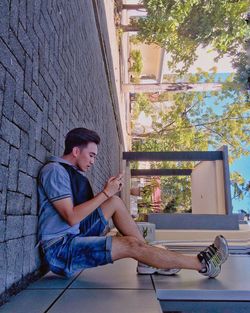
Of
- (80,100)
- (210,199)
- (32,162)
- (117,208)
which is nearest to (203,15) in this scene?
(210,199)

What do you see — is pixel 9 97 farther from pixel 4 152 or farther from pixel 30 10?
pixel 30 10

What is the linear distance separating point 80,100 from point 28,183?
1646 millimetres

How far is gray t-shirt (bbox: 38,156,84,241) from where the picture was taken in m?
1.85

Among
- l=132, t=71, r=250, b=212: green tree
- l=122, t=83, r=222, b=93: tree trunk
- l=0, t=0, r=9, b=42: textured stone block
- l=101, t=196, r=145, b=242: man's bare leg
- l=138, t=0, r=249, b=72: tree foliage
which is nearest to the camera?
l=0, t=0, r=9, b=42: textured stone block

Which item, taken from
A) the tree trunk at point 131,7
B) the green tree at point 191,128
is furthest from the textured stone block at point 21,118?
the green tree at point 191,128

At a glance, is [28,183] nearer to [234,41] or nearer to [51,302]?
[51,302]

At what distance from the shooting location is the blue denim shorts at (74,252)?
178cm

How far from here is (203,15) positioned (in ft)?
26.3

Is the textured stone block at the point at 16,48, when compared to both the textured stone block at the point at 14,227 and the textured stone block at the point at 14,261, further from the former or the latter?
the textured stone block at the point at 14,261

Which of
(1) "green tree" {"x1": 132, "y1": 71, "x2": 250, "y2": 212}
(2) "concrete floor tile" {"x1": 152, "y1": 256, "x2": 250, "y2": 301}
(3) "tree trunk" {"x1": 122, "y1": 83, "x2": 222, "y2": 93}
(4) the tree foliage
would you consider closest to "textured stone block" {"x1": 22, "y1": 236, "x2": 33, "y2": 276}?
(2) "concrete floor tile" {"x1": 152, "y1": 256, "x2": 250, "y2": 301}

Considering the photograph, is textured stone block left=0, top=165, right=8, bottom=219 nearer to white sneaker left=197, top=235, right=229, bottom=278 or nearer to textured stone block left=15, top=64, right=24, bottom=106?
textured stone block left=15, top=64, right=24, bottom=106

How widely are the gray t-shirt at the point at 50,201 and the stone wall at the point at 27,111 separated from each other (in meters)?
0.05

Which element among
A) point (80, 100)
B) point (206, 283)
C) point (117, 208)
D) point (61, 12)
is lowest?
point (206, 283)

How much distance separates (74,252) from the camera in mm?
1810
